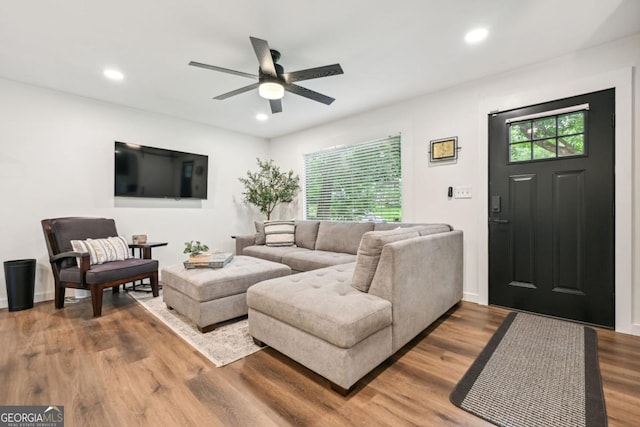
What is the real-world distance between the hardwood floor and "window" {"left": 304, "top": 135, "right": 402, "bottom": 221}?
2.02 m

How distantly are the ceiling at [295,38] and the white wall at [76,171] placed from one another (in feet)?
1.03

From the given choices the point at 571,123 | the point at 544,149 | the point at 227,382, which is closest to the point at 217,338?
the point at 227,382

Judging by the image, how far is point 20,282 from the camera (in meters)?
2.91

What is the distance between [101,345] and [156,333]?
14.5 inches

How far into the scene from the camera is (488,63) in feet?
9.01

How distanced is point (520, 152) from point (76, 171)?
516 centimetres

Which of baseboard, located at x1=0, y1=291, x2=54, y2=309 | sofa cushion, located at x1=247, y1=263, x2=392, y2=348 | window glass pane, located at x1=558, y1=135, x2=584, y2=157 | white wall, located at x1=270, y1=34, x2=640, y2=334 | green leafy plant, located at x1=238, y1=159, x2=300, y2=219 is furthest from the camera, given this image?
green leafy plant, located at x1=238, y1=159, x2=300, y2=219

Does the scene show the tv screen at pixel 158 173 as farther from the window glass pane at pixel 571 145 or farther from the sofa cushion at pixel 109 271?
the window glass pane at pixel 571 145

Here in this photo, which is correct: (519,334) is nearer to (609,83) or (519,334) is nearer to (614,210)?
(614,210)

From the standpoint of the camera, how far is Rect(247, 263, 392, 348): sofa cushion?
1522 millimetres

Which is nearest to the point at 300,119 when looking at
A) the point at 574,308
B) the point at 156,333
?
the point at 156,333

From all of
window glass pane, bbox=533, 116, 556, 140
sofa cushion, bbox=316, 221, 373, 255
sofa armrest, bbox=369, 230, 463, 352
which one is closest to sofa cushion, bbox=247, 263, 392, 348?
sofa armrest, bbox=369, 230, 463, 352

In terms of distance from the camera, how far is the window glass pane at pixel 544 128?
8.75ft

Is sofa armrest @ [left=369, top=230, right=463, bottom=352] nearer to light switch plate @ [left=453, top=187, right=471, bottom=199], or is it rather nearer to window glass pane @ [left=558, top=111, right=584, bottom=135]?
light switch plate @ [left=453, top=187, right=471, bottom=199]
